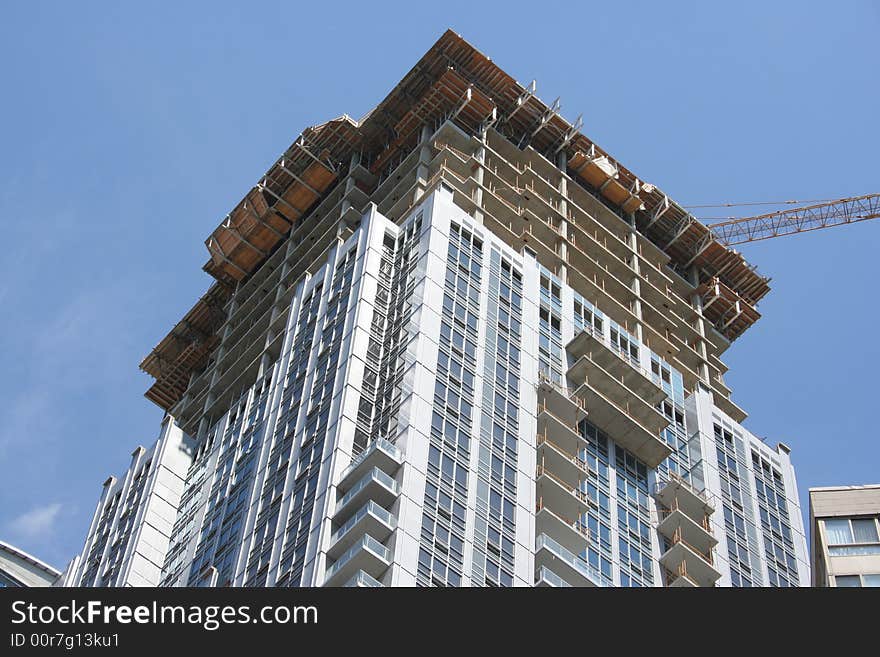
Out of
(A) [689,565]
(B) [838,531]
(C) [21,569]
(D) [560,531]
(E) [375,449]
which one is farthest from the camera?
(C) [21,569]

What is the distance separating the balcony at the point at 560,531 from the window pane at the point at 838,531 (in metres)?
30.4

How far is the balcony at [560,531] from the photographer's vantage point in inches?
3723

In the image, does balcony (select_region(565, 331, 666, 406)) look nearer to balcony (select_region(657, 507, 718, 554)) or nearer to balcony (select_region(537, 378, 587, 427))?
balcony (select_region(537, 378, 587, 427))

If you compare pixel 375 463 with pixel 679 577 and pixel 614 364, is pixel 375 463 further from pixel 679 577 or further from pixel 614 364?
pixel 614 364

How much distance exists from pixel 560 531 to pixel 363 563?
1585 centimetres

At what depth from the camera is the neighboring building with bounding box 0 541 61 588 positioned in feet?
511

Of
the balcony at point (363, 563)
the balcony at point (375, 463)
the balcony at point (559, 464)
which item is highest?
the balcony at point (559, 464)

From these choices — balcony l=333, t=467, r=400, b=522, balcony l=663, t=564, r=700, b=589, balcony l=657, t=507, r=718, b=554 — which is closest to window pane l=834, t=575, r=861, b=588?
balcony l=333, t=467, r=400, b=522

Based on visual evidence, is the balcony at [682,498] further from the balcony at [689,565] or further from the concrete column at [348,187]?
the concrete column at [348,187]

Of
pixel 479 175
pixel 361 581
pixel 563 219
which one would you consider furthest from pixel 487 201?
pixel 361 581

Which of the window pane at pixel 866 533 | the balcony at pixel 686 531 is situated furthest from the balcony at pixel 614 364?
the window pane at pixel 866 533

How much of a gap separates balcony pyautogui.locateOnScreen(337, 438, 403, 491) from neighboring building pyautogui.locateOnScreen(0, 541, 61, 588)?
7318cm

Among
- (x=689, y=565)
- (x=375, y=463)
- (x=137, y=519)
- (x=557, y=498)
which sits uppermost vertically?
(x=137, y=519)

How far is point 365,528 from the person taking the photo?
85500 millimetres
